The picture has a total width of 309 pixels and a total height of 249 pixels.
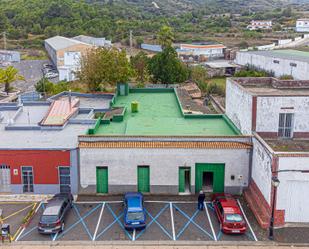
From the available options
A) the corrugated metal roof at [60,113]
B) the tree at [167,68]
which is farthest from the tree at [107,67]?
the corrugated metal roof at [60,113]

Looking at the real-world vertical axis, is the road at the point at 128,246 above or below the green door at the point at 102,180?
below

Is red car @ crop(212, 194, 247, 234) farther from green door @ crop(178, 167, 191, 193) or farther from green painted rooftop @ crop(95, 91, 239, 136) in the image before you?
green painted rooftop @ crop(95, 91, 239, 136)

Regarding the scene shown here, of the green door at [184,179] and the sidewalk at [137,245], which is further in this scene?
the green door at [184,179]

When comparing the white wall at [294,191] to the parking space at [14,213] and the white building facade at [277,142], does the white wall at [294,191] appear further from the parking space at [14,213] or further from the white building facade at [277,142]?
the parking space at [14,213]

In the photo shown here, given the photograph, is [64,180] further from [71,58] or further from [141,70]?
[71,58]

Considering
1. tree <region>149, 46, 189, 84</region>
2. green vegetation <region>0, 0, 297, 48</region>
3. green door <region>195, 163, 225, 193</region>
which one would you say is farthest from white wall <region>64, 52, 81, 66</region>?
green door <region>195, 163, 225, 193</region>

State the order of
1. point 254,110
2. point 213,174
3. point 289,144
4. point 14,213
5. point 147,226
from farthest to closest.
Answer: point 213,174 → point 254,110 → point 289,144 → point 14,213 → point 147,226

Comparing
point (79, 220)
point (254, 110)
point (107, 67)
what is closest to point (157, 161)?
point (79, 220)
